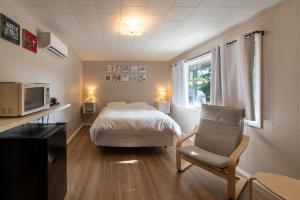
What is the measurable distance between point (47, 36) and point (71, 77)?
6.93 ft

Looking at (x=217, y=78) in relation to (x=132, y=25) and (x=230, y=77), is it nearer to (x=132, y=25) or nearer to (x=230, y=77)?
(x=230, y=77)

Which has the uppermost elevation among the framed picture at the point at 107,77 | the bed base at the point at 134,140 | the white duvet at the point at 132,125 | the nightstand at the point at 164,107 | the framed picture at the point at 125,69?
the framed picture at the point at 125,69

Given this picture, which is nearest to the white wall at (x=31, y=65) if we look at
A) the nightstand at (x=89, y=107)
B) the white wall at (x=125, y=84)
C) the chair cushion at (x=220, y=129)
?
the nightstand at (x=89, y=107)

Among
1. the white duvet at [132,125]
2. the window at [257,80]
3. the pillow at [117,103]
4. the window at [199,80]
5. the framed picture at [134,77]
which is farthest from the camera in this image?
the framed picture at [134,77]

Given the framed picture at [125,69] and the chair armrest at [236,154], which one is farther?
the framed picture at [125,69]

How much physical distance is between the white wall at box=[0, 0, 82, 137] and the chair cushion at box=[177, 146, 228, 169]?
86.1 inches

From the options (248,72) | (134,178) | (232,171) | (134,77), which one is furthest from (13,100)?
(134,77)

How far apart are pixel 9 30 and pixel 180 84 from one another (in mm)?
3948

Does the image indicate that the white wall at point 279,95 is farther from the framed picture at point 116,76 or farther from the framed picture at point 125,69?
the framed picture at point 116,76

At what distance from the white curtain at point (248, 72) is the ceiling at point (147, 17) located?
1.16 feet

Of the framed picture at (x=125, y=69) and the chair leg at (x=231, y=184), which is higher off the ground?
the framed picture at (x=125, y=69)

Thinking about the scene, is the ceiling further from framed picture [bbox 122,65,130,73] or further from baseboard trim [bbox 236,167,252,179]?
framed picture [bbox 122,65,130,73]

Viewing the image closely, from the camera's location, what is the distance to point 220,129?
9.58 ft

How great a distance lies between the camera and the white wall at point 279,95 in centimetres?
215
